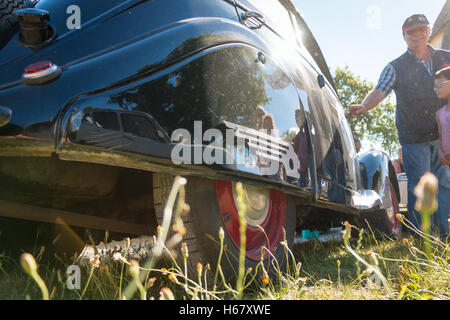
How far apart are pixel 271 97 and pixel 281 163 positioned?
316mm

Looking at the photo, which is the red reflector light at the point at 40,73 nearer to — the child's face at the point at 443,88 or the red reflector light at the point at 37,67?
the red reflector light at the point at 37,67

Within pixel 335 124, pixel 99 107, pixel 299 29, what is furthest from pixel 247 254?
pixel 299 29

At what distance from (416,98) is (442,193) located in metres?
0.91

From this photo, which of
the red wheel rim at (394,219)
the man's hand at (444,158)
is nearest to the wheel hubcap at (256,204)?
the man's hand at (444,158)

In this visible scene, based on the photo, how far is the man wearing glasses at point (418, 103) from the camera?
10.5 feet

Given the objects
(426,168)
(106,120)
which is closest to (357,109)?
(426,168)

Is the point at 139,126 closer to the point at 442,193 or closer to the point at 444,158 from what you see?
the point at 444,158

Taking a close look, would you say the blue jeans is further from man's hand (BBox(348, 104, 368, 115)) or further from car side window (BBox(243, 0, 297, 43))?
car side window (BBox(243, 0, 297, 43))

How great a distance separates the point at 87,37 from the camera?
1.23 meters

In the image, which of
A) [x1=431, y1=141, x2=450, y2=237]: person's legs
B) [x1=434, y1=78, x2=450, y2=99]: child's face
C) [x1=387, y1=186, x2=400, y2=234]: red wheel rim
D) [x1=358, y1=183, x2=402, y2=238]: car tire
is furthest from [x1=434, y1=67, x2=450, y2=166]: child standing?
[x1=387, y1=186, x2=400, y2=234]: red wheel rim

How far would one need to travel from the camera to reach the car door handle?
1.69 meters

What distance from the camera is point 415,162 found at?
10.8 ft

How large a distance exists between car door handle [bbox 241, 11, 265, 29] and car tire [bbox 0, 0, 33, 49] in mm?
939
